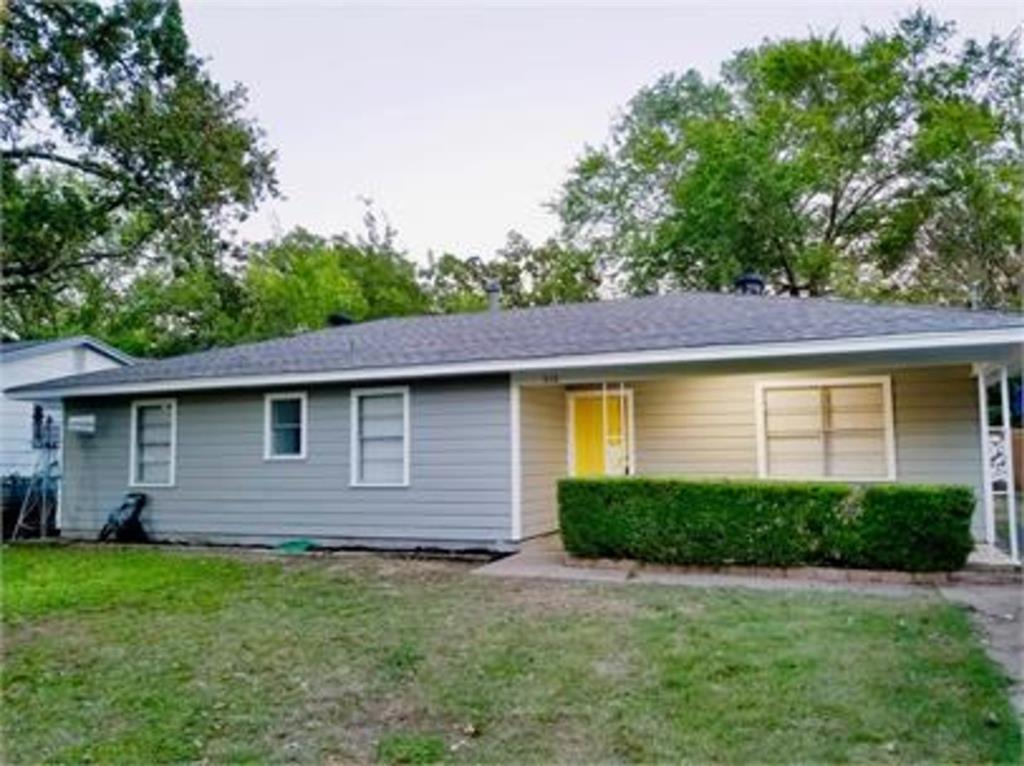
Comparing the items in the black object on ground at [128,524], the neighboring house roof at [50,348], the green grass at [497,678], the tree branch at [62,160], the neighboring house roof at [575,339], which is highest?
the tree branch at [62,160]

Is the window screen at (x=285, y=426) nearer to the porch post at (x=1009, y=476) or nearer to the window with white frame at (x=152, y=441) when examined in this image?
the window with white frame at (x=152, y=441)

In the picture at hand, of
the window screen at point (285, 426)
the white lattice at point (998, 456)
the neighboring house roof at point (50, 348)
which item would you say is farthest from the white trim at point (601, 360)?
the neighboring house roof at point (50, 348)

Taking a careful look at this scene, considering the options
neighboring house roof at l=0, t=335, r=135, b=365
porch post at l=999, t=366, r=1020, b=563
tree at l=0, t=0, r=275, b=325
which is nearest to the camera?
porch post at l=999, t=366, r=1020, b=563

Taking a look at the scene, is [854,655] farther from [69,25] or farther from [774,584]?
[69,25]

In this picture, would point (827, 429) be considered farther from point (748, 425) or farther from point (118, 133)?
point (118, 133)

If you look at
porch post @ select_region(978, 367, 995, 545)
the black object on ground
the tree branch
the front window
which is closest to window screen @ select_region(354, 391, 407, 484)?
the front window

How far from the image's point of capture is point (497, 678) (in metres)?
4.76

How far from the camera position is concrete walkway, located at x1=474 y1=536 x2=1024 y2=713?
5.23 metres

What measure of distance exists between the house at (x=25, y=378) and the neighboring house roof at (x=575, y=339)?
13.6ft

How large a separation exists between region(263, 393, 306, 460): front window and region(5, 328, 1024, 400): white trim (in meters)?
0.37

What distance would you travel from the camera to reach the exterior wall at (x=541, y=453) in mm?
10547

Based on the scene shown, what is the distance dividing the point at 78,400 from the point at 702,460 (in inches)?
383

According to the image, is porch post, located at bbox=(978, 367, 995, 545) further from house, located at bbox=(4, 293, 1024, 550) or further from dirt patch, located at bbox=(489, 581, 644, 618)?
dirt patch, located at bbox=(489, 581, 644, 618)

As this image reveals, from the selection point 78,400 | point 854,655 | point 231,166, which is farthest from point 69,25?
point 854,655
